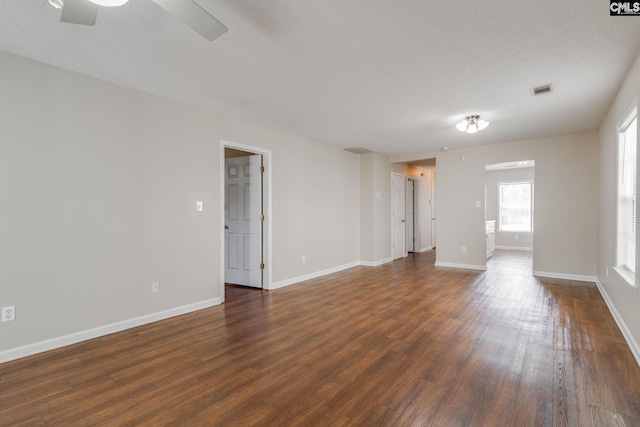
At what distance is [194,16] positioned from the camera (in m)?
1.61

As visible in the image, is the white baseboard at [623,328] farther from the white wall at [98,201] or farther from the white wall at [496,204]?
the white wall at [496,204]

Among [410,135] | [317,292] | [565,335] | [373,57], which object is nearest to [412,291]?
[317,292]

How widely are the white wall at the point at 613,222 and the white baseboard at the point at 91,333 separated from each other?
13.8 feet

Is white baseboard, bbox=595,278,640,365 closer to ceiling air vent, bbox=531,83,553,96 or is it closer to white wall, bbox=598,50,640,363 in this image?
white wall, bbox=598,50,640,363

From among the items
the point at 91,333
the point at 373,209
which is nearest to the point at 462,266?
the point at 373,209

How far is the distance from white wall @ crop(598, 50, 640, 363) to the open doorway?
4.64 meters

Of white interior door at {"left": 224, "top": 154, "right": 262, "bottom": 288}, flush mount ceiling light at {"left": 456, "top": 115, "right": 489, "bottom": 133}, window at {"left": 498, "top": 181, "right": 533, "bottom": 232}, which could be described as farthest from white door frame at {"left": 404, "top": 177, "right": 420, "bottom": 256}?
white interior door at {"left": 224, "top": 154, "right": 262, "bottom": 288}

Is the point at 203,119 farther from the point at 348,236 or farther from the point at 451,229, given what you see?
the point at 451,229

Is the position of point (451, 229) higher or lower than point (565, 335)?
higher

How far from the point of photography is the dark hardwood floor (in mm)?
1804

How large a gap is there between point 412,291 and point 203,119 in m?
3.68

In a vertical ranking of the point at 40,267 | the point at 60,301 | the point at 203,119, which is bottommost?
the point at 60,301

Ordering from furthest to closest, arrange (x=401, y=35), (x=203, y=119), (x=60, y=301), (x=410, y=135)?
(x=410, y=135), (x=203, y=119), (x=60, y=301), (x=401, y=35)

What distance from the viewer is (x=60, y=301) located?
2730 millimetres
